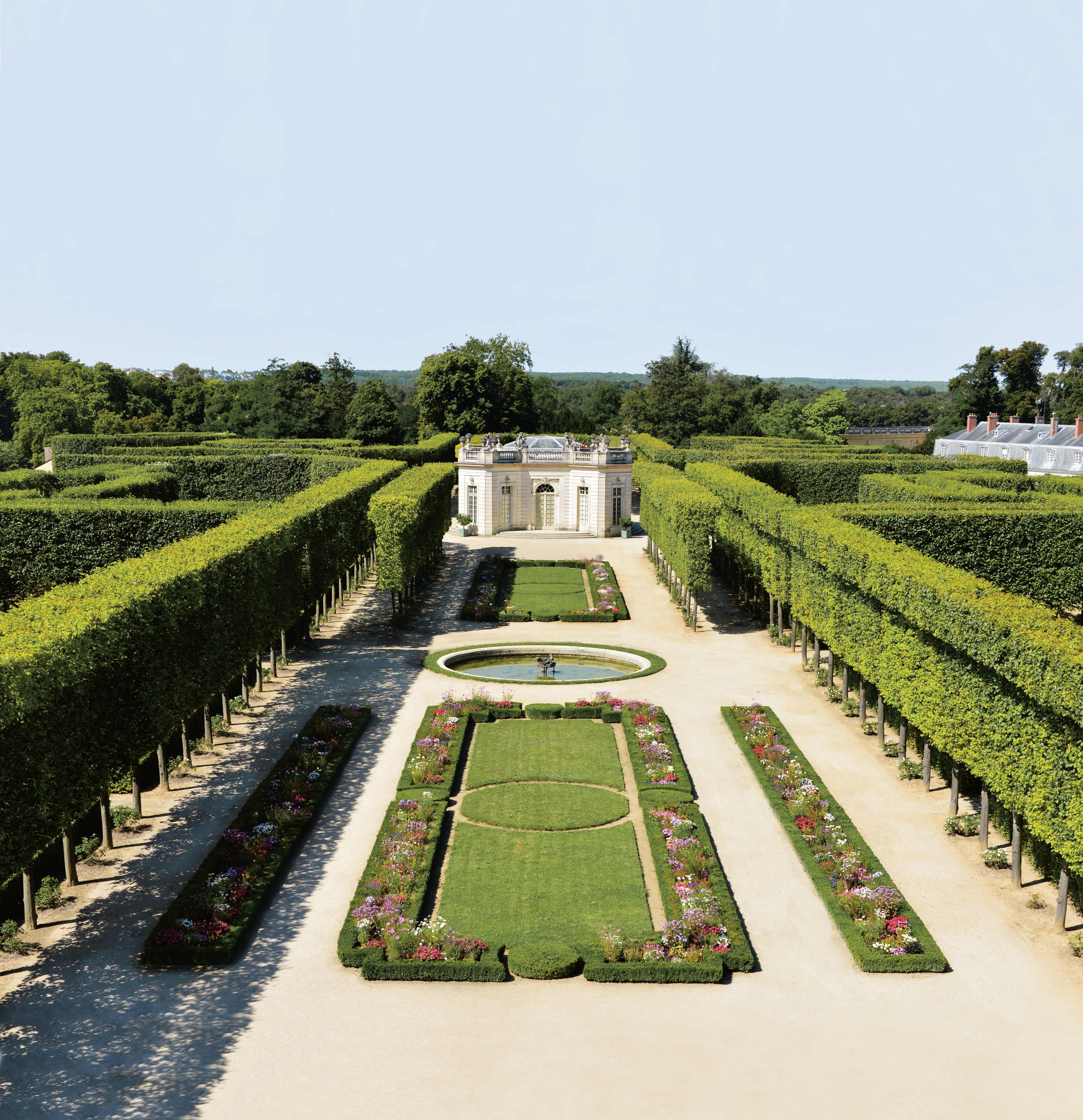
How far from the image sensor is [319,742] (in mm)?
28250

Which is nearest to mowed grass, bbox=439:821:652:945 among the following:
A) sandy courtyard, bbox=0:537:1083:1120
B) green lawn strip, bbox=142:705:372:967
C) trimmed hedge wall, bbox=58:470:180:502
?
sandy courtyard, bbox=0:537:1083:1120

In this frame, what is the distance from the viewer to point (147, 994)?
56.1 ft

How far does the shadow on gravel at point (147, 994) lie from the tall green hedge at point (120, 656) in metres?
2.12

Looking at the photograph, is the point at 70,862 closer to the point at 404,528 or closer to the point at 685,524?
the point at 404,528

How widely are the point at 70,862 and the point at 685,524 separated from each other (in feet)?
96.5

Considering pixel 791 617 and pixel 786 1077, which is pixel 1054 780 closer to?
pixel 786 1077

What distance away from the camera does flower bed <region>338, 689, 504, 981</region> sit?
17.7 m

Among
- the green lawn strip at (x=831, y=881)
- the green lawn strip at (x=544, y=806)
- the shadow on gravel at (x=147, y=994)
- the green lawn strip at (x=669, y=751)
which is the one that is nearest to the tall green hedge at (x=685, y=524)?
the green lawn strip at (x=669, y=751)

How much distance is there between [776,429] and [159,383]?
81823 millimetres

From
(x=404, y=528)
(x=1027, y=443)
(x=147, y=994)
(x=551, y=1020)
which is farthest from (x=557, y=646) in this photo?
(x=1027, y=443)

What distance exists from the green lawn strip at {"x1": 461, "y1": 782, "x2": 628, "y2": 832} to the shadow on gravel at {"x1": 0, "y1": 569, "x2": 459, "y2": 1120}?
3.26 m

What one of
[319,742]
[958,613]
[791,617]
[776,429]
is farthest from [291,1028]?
[776,429]

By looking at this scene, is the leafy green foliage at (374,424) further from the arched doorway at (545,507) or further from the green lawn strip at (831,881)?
the green lawn strip at (831,881)

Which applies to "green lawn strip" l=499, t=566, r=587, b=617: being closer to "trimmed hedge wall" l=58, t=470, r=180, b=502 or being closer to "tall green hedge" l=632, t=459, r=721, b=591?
"tall green hedge" l=632, t=459, r=721, b=591
